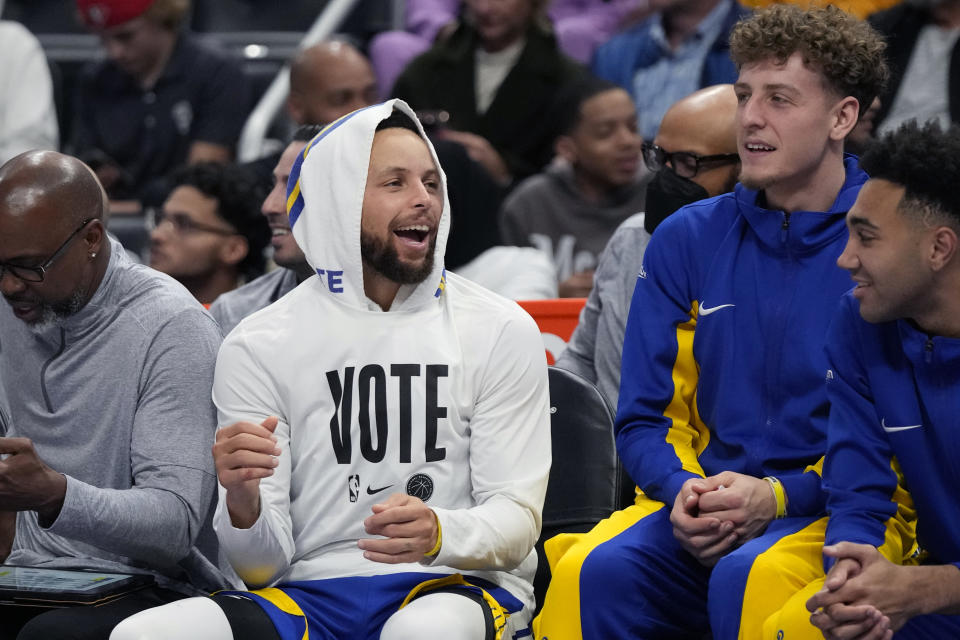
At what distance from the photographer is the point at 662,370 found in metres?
3.36

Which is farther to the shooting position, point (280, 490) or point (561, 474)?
point (561, 474)

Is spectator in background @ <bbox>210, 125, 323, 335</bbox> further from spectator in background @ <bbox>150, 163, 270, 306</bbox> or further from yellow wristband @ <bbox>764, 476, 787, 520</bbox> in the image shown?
yellow wristband @ <bbox>764, 476, 787, 520</bbox>

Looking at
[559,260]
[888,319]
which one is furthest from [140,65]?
[888,319]

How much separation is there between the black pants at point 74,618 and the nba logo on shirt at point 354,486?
505 millimetres

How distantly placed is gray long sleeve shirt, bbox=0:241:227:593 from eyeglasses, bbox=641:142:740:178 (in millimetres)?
1373

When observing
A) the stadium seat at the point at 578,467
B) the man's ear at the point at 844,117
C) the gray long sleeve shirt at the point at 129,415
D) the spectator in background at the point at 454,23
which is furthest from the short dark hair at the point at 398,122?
the spectator in background at the point at 454,23

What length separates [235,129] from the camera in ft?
22.8

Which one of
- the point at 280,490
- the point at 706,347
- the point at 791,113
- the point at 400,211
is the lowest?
the point at 280,490

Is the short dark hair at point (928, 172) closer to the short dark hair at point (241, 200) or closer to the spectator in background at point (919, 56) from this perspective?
the short dark hair at point (241, 200)

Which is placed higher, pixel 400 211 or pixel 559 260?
pixel 400 211

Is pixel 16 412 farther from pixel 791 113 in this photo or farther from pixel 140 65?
pixel 140 65

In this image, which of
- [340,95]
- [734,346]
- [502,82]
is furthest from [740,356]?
[502,82]

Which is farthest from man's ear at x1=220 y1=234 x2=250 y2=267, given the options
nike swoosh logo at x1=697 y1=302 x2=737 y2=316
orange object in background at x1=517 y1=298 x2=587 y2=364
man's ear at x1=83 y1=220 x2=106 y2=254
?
nike swoosh logo at x1=697 y1=302 x2=737 y2=316

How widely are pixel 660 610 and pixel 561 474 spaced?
0.54 metres
